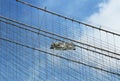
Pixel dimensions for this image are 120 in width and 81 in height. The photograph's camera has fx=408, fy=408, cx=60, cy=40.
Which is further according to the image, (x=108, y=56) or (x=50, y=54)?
(x=50, y=54)

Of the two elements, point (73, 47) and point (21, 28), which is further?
point (21, 28)

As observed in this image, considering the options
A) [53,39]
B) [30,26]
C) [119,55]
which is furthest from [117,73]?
[30,26]

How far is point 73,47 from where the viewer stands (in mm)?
21734

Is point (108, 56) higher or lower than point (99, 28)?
lower

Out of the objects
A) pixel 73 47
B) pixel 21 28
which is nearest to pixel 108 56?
pixel 73 47

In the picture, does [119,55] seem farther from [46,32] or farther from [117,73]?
[46,32]

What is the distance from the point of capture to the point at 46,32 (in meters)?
23.1

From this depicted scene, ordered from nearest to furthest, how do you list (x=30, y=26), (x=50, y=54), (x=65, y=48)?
1. (x=65, y=48)
2. (x=30, y=26)
3. (x=50, y=54)

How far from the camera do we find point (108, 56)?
22062mm

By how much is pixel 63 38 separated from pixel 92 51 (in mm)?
1834

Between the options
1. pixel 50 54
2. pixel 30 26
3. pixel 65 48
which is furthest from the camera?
pixel 50 54

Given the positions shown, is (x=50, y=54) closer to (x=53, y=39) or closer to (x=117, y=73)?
(x=53, y=39)

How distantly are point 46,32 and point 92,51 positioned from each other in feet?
9.22

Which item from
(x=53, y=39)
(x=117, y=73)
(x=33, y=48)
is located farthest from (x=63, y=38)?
(x=117, y=73)
